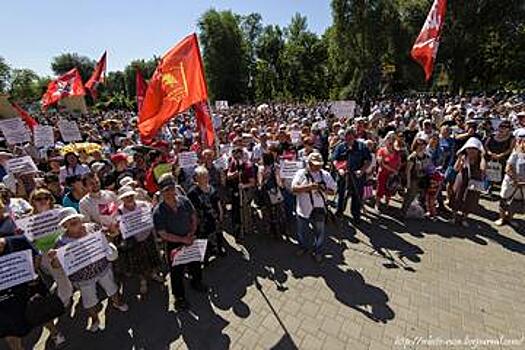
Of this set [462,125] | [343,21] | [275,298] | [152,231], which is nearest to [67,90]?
[152,231]

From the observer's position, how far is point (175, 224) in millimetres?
4617

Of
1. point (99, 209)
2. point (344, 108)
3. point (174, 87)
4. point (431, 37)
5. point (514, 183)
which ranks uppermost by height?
point (431, 37)

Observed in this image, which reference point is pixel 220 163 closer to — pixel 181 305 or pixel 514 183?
pixel 181 305

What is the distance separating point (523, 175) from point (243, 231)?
5.85 m

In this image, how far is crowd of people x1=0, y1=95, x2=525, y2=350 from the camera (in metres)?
4.30

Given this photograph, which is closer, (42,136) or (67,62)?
Result: (42,136)

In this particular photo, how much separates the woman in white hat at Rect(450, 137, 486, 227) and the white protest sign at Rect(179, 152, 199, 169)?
5802 millimetres

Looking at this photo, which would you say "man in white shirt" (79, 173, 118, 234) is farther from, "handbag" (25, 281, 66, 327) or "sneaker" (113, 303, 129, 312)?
"handbag" (25, 281, 66, 327)

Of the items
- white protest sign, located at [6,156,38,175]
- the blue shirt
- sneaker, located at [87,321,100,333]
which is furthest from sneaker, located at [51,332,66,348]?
the blue shirt

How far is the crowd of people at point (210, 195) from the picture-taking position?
4.30 m

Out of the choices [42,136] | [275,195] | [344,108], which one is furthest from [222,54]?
[275,195]

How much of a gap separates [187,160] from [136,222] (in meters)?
2.29

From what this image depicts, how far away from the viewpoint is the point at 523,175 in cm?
657

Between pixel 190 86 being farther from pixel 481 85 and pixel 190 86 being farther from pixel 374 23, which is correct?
pixel 481 85
